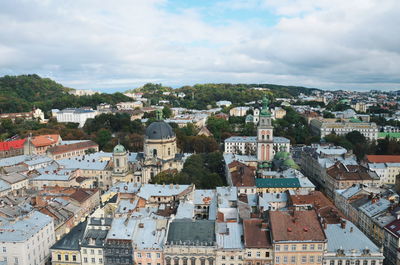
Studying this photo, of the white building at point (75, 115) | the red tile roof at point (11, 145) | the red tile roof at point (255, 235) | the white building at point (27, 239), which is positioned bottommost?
the white building at point (27, 239)

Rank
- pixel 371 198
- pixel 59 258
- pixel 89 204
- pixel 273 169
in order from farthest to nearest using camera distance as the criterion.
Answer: pixel 273 169
pixel 89 204
pixel 371 198
pixel 59 258

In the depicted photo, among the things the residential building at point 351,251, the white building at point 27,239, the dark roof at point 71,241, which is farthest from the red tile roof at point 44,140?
the residential building at point 351,251

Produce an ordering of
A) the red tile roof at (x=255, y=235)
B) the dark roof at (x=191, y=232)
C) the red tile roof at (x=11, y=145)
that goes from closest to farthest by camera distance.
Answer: the red tile roof at (x=255, y=235) → the dark roof at (x=191, y=232) → the red tile roof at (x=11, y=145)

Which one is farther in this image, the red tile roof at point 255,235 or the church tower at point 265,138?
the church tower at point 265,138

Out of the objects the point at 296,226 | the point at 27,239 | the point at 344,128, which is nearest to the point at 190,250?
the point at 296,226

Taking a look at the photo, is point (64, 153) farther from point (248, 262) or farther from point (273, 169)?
point (248, 262)

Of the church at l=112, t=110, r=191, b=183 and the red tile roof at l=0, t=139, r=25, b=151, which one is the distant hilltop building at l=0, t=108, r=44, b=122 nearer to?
the red tile roof at l=0, t=139, r=25, b=151

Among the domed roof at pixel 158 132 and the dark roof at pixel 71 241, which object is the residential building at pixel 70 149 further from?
the dark roof at pixel 71 241

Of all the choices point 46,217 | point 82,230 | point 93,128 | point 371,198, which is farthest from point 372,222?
point 93,128
